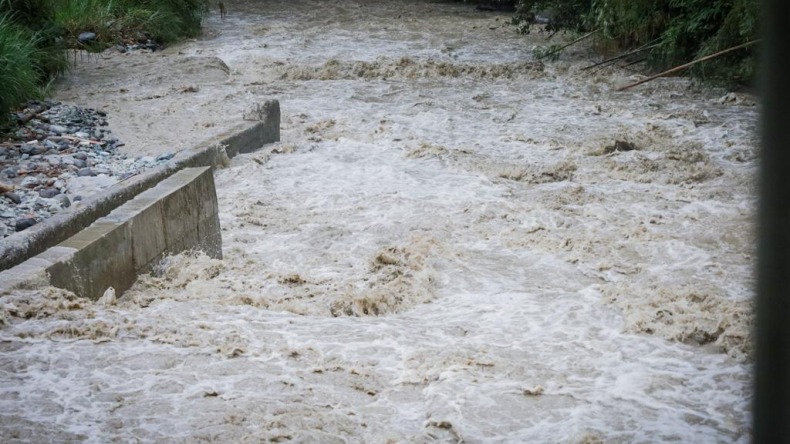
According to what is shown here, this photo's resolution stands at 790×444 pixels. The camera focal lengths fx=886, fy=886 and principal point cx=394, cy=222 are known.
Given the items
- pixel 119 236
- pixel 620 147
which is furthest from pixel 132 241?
pixel 620 147

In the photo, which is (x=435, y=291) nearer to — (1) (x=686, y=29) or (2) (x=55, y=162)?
(2) (x=55, y=162)

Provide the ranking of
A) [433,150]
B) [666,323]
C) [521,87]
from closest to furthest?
1. [666,323]
2. [433,150]
3. [521,87]

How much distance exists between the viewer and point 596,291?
504 cm

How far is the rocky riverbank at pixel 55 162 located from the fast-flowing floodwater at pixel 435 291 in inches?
20.1

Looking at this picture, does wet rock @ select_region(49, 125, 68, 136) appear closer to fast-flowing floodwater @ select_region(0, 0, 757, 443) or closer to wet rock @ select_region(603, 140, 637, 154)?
fast-flowing floodwater @ select_region(0, 0, 757, 443)

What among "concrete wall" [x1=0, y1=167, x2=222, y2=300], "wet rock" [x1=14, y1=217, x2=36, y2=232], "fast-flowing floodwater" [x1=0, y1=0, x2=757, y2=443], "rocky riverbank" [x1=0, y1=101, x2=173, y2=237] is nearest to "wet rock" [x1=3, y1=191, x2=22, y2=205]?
"rocky riverbank" [x1=0, y1=101, x2=173, y2=237]

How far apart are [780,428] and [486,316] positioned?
411 centimetres

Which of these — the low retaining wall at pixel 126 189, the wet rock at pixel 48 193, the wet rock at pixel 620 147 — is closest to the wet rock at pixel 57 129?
the low retaining wall at pixel 126 189

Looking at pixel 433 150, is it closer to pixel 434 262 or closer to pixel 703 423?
pixel 434 262

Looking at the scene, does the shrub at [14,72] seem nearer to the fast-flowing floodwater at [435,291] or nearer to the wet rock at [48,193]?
the fast-flowing floodwater at [435,291]

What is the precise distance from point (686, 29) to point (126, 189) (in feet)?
22.7

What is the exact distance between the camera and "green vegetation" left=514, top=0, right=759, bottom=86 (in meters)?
9.07

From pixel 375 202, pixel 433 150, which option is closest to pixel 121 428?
pixel 375 202

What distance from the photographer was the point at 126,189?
17.7 feet
